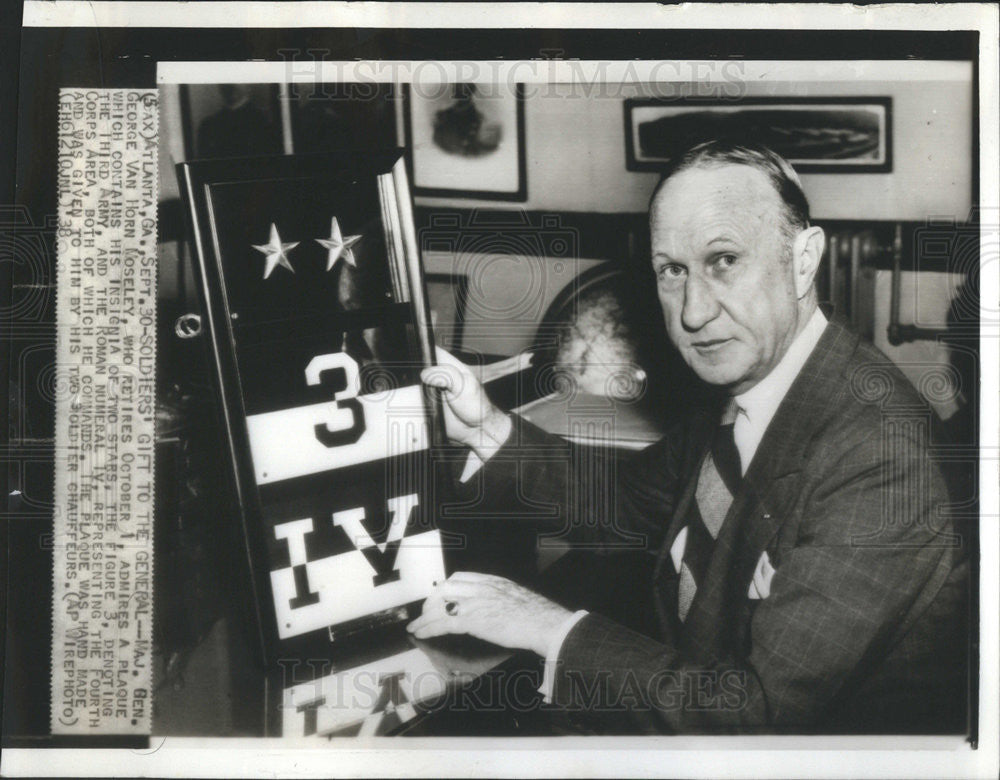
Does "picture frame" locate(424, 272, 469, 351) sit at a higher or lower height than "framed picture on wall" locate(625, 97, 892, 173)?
lower

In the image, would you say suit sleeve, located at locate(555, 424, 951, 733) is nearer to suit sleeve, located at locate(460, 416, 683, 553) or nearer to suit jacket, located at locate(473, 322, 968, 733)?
suit jacket, located at locate(473, 322, 968, 733)

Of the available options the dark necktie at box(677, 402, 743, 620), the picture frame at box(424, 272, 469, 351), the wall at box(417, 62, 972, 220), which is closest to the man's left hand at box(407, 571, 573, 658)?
the dark necktie at box(677, 402, 743, 620)

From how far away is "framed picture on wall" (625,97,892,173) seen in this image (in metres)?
1.45

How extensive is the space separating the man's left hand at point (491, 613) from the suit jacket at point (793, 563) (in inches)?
2.2

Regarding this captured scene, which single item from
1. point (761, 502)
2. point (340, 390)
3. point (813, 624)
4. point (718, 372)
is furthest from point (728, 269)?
point (340, 390)

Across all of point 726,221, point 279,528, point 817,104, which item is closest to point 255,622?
point 279,528

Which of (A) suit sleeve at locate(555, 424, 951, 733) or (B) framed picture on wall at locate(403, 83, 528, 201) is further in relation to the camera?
(B) framed picture on wall at locate(403, 83, 528, 201)

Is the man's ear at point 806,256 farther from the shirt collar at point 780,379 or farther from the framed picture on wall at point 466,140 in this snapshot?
the framed picture on wall at point 466,140

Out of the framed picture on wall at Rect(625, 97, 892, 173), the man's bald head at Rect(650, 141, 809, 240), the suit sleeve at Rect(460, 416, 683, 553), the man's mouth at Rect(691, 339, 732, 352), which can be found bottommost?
the suit sleeve at Rect(460, 416, 683, 553)

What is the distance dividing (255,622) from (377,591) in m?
0.23

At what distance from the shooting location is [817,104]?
4.78ft

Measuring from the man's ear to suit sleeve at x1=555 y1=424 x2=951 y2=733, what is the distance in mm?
300

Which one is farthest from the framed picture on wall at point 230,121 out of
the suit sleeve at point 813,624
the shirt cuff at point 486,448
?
the suit sleeve at point 813,624

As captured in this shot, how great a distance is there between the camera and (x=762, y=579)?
1.37 metres
